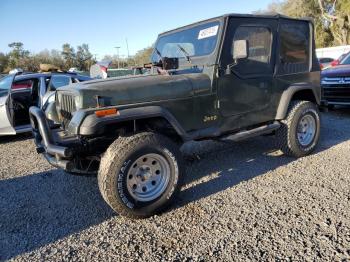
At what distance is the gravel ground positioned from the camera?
298 cm

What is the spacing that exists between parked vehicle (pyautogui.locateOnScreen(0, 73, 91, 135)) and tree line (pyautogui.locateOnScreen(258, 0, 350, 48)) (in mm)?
33367

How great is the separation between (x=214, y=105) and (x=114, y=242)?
2.00m

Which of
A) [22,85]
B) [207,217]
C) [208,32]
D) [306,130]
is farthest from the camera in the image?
[22,85]

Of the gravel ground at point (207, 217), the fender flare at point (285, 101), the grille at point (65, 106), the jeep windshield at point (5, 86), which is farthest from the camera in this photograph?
the jeep windshield at point (5, 86)

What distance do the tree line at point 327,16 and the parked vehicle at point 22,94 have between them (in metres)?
33.4

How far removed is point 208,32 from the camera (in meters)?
4.43

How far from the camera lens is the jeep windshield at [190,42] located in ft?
14.3

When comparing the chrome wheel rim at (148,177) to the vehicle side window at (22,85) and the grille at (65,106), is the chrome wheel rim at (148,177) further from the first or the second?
the vehicle side window at (22,85)

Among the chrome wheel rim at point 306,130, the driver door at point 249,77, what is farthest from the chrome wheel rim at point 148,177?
the chrome wheel rim at point 306,130

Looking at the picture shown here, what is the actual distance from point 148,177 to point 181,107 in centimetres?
88

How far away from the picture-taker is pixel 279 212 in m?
3.56

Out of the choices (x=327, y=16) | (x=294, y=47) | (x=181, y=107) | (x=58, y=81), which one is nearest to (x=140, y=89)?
(x=181, y=107)

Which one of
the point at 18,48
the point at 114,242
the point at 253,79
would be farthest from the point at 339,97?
the point at 18,48

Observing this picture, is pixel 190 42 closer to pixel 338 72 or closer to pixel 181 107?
pixel 181 107
